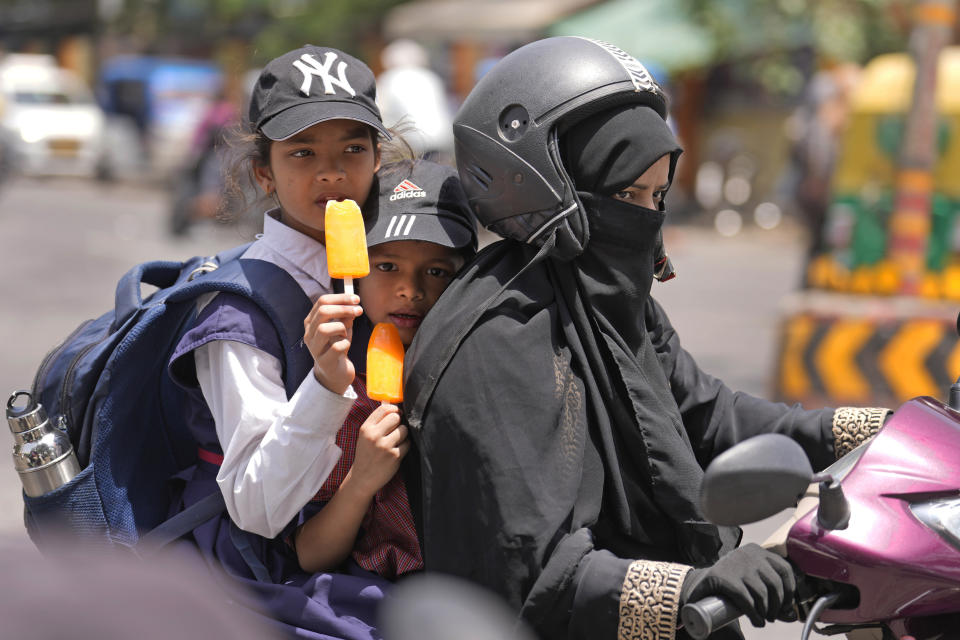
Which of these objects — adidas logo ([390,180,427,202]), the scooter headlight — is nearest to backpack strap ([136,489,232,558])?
adidas logo ([390,180,427,202])

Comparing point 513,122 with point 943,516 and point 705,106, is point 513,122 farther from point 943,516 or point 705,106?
point 705,106

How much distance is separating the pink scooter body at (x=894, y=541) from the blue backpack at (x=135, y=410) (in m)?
1.04

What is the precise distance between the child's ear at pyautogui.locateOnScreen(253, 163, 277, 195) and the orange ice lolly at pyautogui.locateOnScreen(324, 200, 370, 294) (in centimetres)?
49

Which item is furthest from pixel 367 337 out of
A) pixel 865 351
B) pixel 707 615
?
pixel 865 351

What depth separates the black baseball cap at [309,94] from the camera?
2.55 metres

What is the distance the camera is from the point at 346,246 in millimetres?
2270

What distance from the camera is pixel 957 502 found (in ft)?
6.27

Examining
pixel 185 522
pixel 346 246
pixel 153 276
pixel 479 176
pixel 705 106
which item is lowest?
pixel 705 106

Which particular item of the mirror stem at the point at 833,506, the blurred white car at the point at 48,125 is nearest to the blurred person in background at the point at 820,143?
the mirror stem at the point at 833,506

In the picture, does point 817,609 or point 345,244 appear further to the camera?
point 345,244

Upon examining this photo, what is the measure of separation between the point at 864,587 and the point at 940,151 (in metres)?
6.79

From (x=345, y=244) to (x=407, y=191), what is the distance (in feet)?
1.03

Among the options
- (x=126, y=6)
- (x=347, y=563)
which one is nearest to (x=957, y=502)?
(x=347, y=563)

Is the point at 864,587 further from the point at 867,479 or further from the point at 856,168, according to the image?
the point at 856,168
